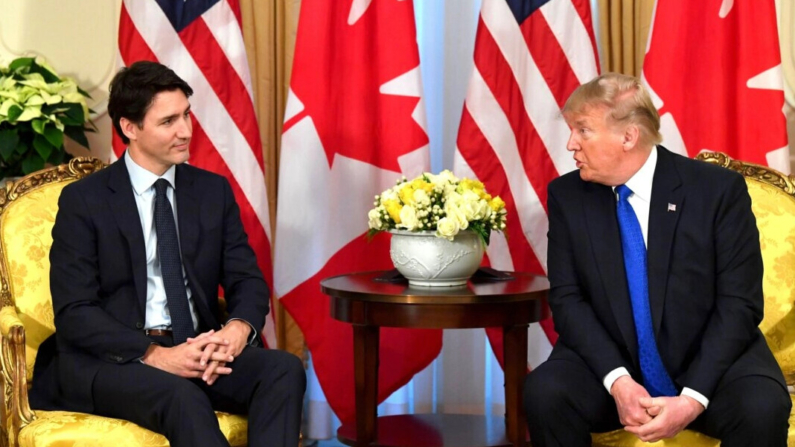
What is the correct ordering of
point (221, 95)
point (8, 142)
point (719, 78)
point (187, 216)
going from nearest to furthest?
point (187, 216) → point (719, 78) → point (8, 142) → point (221, 95)

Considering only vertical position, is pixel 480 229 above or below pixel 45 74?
below

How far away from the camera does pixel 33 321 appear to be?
11.2 feet

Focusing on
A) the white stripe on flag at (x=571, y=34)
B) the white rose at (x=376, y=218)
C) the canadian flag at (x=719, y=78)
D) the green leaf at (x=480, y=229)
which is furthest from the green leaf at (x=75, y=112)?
the canadian flag at (x=719, y=78)

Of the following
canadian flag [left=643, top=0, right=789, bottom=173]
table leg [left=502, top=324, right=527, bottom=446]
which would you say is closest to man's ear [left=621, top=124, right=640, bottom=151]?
table leg [left=502, top=324, right=527, bottom=446]

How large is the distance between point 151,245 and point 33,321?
489 millimetres

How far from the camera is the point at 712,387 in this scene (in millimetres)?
2869

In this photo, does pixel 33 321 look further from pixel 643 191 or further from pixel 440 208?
pixel 643 191

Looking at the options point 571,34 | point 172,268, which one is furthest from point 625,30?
point 172,268

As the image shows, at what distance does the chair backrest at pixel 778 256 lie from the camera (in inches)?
134

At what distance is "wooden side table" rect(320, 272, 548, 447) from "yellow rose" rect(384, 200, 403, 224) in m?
0.25

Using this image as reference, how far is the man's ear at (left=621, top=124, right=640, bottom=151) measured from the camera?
3094 mm

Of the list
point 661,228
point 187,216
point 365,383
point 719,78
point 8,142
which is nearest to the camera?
point 661,228

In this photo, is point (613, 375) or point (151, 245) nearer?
point (613, 375)

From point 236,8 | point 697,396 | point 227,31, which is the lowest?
point 697,396
